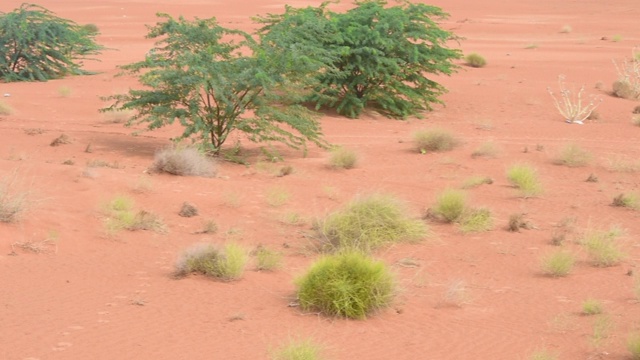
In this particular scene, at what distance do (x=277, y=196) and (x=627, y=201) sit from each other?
17.4 feet

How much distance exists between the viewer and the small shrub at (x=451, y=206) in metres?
13.0

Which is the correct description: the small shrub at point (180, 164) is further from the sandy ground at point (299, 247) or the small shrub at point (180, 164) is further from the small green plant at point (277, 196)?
the small green plant at point (277, 196)

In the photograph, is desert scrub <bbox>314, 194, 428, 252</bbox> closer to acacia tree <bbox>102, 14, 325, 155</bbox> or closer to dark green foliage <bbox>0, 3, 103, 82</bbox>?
acacia tree <bbox>102, 14, 325, 155</bbox>

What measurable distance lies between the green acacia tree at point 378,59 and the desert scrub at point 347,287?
46.3 ft

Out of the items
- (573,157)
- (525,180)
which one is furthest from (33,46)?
(525,180)

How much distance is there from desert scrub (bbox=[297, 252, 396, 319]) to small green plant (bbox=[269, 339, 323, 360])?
1.19 meters

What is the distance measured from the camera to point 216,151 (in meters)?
17.6

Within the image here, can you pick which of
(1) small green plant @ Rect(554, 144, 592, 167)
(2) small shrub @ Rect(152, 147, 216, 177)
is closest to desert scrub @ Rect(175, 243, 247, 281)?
(2) small shrub @ Rect(152, 147, 216, 177)

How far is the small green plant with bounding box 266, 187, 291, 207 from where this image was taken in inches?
550

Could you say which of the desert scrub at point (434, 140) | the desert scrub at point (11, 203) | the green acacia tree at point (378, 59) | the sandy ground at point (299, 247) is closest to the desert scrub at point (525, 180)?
the sandy ground at point (299, 247)

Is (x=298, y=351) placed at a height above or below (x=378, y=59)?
below

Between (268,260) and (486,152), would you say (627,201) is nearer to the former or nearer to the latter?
(486,152)

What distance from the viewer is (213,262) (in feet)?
33.6

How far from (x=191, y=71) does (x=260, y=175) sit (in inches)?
96.5
